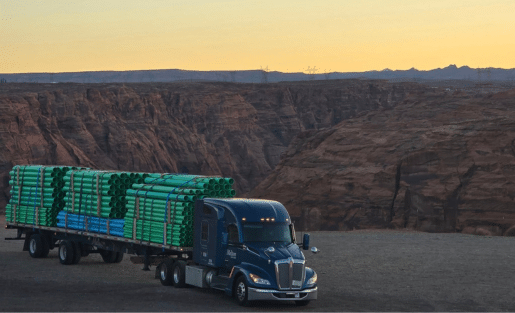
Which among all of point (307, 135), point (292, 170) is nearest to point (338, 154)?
point (292, 170)

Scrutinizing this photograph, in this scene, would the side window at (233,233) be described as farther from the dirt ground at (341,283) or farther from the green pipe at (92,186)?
the green pipe at (92,186)

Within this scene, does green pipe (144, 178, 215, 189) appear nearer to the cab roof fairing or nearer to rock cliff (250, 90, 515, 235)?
the cab roof fairing

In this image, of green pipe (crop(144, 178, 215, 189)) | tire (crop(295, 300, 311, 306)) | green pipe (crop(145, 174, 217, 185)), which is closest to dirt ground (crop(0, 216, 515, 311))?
tire (crop(295, 300, 311, 306))

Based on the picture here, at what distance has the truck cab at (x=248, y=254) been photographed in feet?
68.1

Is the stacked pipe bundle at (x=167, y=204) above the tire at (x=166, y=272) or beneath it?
above

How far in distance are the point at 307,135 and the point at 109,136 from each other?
1193 inches

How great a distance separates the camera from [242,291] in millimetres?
21172

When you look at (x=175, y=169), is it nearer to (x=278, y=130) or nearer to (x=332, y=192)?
(x=278, y=130)

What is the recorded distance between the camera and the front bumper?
20531 mm

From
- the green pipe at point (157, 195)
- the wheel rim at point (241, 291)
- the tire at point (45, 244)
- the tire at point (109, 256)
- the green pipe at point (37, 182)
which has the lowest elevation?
the tire at point (109, 256)

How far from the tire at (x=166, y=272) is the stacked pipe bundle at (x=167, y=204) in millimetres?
709

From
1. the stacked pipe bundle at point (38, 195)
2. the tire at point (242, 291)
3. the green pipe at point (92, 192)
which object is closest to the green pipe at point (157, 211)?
the green pipe at point (92, 192)

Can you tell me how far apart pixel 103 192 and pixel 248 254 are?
876cm

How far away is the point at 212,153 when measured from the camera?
9475cm
